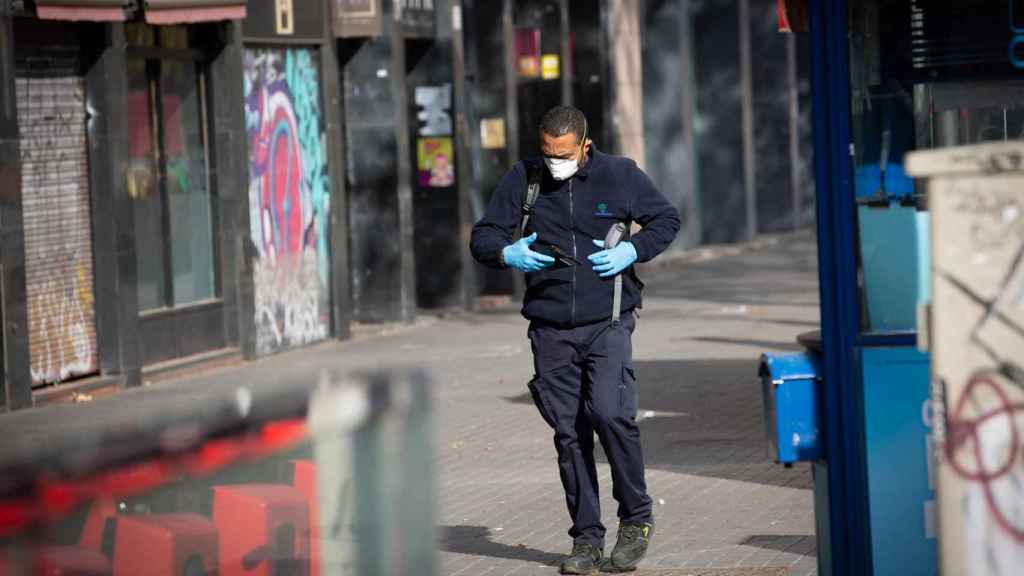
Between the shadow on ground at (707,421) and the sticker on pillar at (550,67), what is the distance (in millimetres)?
8766

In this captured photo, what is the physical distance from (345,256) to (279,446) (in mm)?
14806

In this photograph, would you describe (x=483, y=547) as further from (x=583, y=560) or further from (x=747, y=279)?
(x=747, y=279)

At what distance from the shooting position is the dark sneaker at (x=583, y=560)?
7.43 meters

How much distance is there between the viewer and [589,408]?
24.2ft

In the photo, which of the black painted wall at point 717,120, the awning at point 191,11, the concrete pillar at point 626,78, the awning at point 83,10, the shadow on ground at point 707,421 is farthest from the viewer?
the black painted wall at point 717,120

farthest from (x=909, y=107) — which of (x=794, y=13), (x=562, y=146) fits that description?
(x=562, y=146)

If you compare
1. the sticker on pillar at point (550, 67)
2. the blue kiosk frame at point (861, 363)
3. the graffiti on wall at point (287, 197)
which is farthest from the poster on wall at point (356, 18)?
the blue kiosk frame at point (861, 363)

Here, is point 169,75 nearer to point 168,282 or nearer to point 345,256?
point 168,282

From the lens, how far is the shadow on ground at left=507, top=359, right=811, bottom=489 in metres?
9.92

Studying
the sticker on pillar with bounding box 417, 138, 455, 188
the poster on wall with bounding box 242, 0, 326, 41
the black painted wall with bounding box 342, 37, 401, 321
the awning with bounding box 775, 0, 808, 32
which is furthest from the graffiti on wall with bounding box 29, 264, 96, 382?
the awning with bounding box 775, 0, 808, 32

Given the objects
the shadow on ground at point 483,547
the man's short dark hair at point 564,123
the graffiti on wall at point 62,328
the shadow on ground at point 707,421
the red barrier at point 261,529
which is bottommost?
the shadow on ground at point 707,421

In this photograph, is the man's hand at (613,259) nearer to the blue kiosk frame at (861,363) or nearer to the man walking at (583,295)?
the man walking at (583,295)

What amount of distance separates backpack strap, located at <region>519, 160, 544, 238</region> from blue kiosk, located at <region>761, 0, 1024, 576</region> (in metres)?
1.52

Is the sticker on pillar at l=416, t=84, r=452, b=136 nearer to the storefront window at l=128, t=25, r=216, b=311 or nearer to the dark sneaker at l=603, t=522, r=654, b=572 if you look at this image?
the storefront window at l=128, t=25, r=216, b=311
